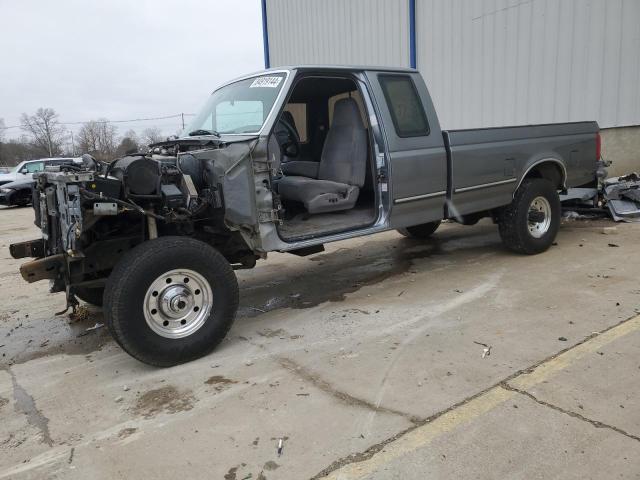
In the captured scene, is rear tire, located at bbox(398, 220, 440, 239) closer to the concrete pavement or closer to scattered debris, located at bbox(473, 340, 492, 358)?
the concrete pavement

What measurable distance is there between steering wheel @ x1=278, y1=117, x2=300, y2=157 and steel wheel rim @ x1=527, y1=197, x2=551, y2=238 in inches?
112

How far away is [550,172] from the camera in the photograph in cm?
627

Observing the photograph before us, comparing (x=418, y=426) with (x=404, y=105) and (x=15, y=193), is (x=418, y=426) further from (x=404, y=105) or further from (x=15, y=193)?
(x=15, y=193)

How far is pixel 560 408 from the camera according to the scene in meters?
2.74

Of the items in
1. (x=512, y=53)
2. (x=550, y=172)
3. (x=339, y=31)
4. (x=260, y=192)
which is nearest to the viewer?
(x=260, y=192)

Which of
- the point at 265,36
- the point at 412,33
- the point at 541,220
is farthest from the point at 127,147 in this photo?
the point at 265,36

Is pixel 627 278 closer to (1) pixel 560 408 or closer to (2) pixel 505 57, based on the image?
(1) pixel 560 408

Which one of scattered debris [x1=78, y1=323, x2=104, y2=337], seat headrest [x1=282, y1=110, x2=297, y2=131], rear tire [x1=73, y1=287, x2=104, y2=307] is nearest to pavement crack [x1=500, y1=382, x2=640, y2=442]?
scattered debris [x1=78, y1=323, x2=104, y2=337]

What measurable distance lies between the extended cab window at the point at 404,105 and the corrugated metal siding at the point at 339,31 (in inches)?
304

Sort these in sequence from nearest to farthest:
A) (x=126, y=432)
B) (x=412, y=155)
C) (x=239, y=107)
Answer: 1. (x=126, y=432)
2. (x=239, y=107)
3. (x=412, y=155)

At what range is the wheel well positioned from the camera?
610 cm

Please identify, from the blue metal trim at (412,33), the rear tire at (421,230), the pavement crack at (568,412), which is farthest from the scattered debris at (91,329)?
the blue metal trim at (412,33)

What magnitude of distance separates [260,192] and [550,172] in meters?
4.07

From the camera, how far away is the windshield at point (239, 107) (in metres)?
4.20
